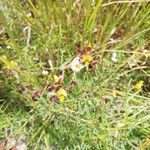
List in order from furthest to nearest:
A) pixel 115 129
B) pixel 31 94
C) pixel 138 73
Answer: pixel 138 73 → pixel 31 94 → pixel 115 129

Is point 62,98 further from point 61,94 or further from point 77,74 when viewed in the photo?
point 77,74

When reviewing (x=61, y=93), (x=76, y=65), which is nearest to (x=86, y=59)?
(x=76, y=65)

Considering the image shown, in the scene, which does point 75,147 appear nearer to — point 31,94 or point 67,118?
point 67,118

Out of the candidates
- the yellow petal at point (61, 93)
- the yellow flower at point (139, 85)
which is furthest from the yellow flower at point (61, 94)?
the yellow flower at point (139, 85)

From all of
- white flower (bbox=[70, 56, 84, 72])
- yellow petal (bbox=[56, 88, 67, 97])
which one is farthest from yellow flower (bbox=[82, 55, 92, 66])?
yellow petal (bbox=[56, 88, 67, 97])

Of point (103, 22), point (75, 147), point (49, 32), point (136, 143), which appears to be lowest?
point (75, 147)

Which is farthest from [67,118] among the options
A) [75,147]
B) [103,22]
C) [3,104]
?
[103,22]
